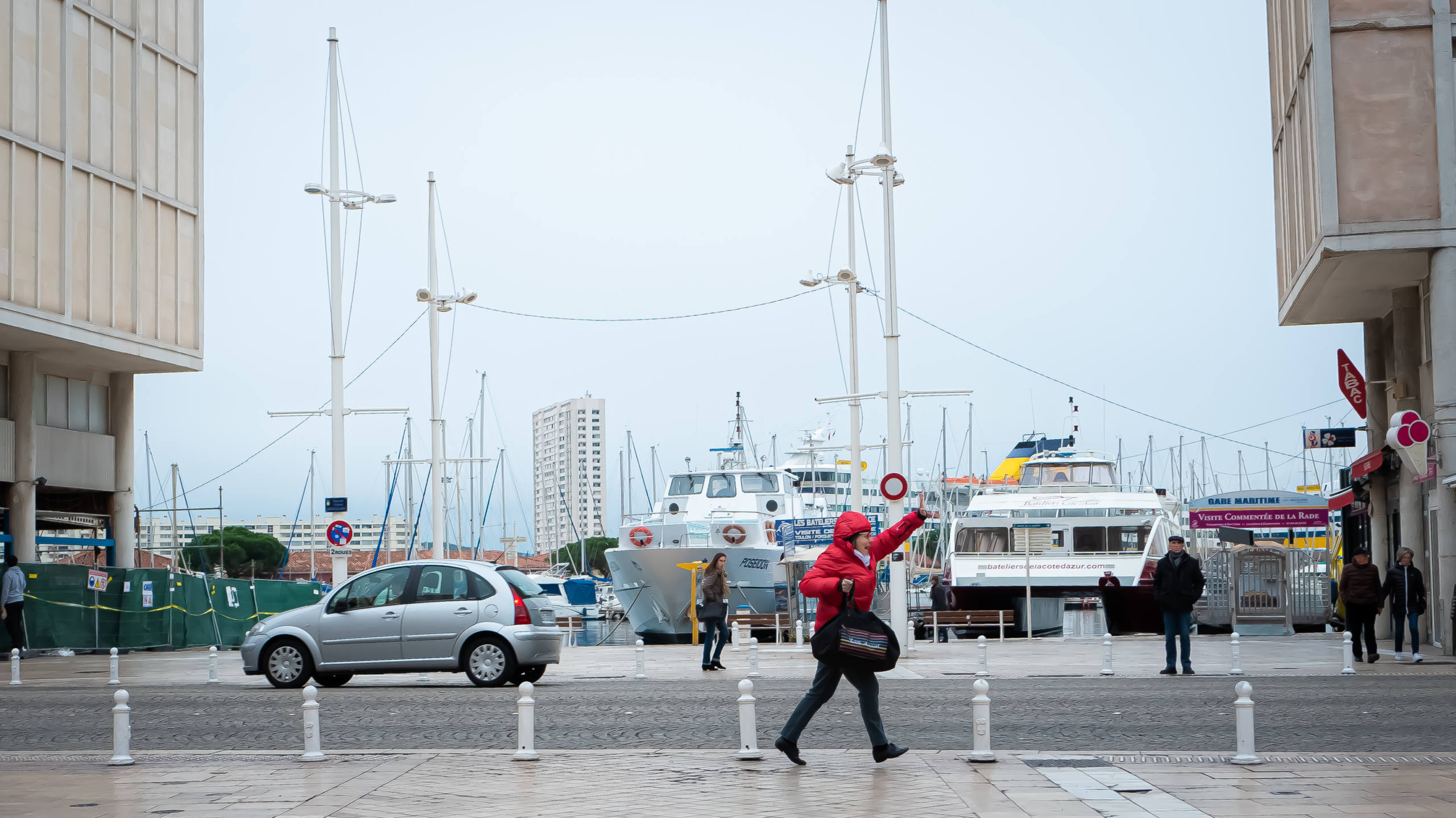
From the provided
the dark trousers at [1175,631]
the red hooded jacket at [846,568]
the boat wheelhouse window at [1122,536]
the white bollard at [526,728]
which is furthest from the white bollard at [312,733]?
the boat wheelhouse window at [1122,536]

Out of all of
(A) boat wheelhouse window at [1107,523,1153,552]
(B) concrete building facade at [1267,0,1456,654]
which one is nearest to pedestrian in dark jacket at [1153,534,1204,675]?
(B) concrete building facade at [1267,0,1456,654]

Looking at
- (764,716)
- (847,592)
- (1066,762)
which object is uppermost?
(847,592)

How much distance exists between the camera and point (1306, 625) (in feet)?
104

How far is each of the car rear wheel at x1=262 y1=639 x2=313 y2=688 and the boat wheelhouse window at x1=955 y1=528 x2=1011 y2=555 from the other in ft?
77.9

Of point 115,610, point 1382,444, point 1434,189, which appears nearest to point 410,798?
point 1434,189

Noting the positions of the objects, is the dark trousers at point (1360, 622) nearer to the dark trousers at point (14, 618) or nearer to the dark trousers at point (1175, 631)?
the dark trousers at point (1175, 631)

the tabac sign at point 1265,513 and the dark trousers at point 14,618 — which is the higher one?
the tabac sign at point 1265,513

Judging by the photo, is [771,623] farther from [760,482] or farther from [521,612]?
[521,612]

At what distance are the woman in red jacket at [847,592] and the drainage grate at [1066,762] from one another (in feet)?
3.19

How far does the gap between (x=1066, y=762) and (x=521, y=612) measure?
29.9ft

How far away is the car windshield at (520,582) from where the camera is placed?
1781 cm

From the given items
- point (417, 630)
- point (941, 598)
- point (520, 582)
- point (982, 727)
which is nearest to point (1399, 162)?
point (520, 582)

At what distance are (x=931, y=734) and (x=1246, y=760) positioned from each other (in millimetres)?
2938

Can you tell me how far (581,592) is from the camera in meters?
74.2
